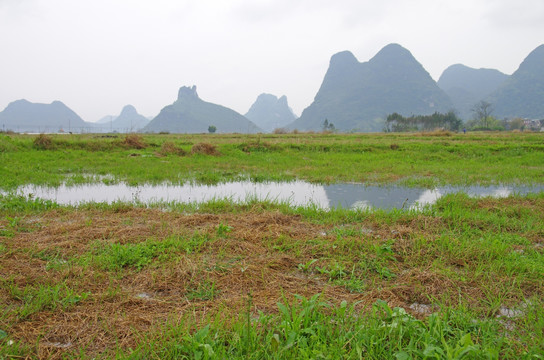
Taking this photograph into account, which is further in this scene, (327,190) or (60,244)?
(327,190)

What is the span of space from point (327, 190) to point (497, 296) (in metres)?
5.64

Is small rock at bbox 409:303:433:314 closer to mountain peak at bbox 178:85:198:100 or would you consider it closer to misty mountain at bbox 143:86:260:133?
misty mountain at bbox 143:86:260:133

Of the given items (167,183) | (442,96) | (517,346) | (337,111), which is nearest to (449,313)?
(517,346)

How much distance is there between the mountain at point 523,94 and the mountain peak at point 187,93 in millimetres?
162365

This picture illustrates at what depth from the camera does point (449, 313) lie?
2.46 meters

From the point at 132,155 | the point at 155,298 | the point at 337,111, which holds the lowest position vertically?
the point at 155,298

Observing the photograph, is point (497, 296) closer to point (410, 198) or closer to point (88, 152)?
point (410, 198)

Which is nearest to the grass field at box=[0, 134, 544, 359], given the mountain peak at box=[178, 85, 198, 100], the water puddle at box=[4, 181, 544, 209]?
the water puddle at box=[4, 181, 544, 209]

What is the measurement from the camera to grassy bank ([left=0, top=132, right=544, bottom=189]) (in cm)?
969

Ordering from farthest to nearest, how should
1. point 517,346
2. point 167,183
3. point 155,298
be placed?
point 167,183 → point 155,298 → point 517,346

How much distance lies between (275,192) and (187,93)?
203m

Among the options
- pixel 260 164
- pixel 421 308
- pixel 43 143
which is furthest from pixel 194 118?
pixel 421 308

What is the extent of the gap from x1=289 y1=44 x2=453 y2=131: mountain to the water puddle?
136116 mm

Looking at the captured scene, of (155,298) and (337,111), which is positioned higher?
(337,111)
